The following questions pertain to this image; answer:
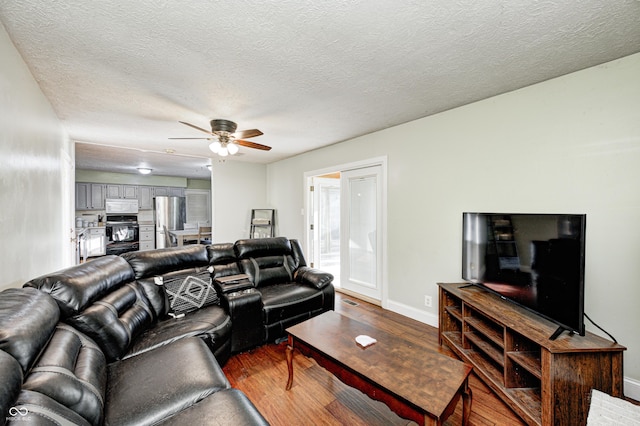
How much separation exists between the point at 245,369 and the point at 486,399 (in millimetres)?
1857

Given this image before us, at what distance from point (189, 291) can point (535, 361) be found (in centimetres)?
271

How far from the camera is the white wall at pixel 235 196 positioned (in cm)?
533

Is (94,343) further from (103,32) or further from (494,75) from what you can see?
(494,75)

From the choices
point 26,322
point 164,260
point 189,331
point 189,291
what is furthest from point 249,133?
point 26,322

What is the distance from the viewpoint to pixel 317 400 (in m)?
1.80

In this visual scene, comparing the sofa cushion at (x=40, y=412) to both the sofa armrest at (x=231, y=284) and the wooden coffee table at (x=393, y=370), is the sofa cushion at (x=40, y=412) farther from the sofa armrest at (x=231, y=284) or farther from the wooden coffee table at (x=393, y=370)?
the sofa armrest at (x=231, y=284)

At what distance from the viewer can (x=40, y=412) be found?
775mm

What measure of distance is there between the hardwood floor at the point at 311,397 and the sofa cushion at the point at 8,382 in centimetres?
133

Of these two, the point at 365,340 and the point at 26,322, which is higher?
the point at 26,322

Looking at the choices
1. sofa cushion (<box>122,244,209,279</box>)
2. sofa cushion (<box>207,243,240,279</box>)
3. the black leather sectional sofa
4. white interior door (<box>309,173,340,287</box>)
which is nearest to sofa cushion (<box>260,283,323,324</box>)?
the black leather sectional sofa

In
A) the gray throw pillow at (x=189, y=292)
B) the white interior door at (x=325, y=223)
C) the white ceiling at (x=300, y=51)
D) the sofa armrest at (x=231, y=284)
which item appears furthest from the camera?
the white interior door at (x=325, y=223)

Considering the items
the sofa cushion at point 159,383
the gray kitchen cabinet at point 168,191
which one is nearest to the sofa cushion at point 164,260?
the sofa cushion at point 159,383

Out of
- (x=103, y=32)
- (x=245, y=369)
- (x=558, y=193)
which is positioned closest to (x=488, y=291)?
(x=558, y=193)

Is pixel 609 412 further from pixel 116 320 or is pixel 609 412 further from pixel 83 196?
pixel 83 196
